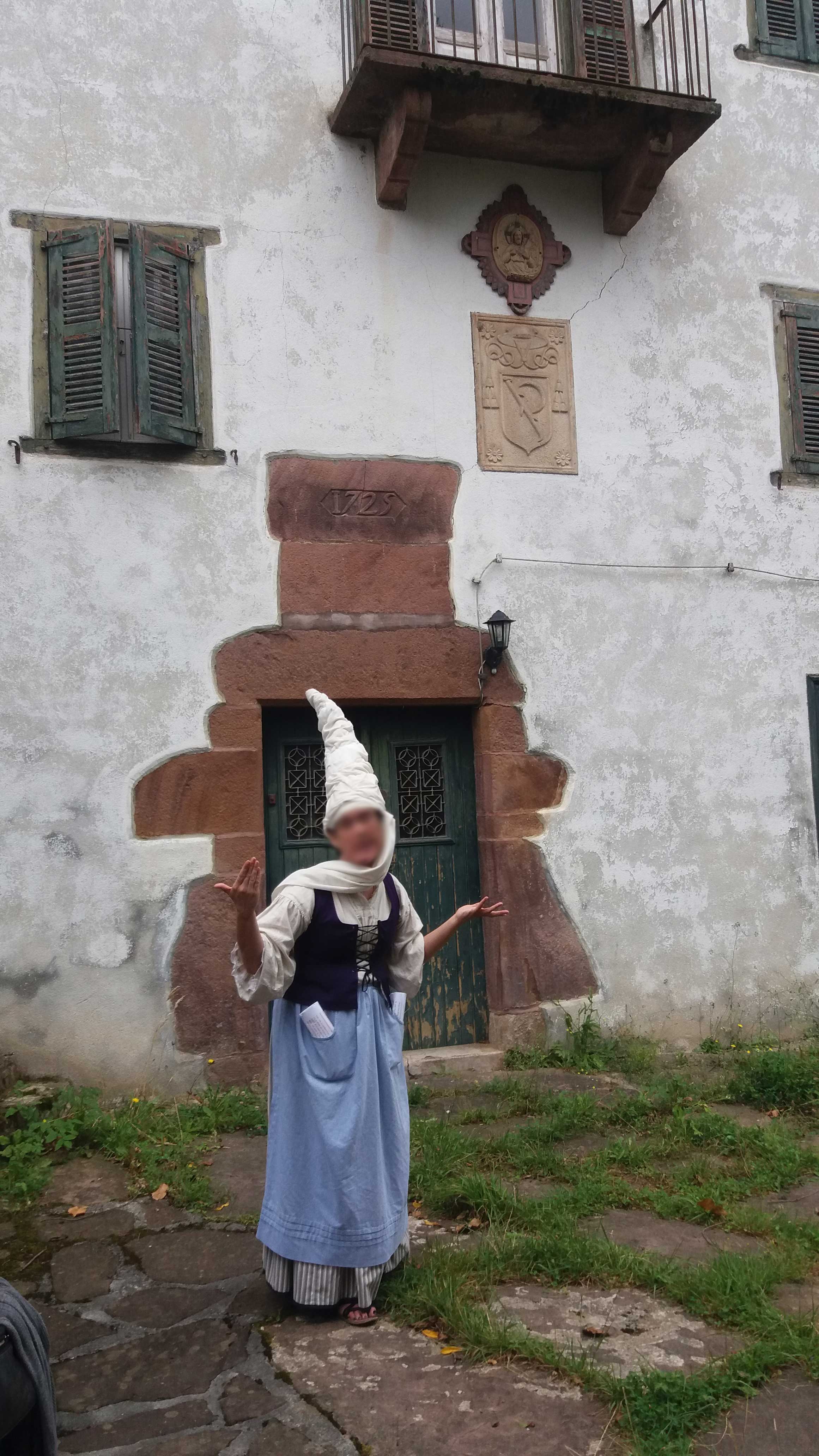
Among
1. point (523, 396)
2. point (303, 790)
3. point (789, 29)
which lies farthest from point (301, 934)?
point (789, 29)

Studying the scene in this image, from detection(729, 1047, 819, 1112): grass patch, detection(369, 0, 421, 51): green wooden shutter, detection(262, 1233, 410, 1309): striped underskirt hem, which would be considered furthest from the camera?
detection(369, 0, 421, 51): green wooden shutter

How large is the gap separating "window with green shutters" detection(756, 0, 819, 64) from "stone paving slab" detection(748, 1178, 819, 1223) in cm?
692

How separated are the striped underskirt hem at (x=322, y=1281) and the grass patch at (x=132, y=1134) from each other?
108 centimetres

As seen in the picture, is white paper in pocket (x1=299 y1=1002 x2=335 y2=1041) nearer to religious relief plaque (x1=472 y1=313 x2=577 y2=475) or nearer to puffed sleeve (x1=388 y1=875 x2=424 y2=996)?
puffed sleeve (x1=388 y1=875 x2=424 y2=996)

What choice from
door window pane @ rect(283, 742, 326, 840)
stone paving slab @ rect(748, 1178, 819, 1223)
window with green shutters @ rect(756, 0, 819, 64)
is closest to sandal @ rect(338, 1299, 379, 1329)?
stone paving slab @ rect(748, 1178, 819, 1223)

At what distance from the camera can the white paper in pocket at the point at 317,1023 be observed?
10.7 feet

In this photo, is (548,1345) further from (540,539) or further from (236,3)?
(236,3)

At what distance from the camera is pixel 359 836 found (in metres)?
3.36

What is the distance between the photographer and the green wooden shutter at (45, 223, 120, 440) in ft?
19.5

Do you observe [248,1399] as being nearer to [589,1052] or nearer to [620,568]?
[589,1052]

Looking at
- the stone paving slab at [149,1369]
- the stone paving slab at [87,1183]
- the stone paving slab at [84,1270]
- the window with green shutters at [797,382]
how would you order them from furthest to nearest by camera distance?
1. the window with green shutters at [797,382]
2. the stone paving slab at [87,1183]
3. the stone paving slab at [84,1270]
4. the stone paving slab at [149,1369]

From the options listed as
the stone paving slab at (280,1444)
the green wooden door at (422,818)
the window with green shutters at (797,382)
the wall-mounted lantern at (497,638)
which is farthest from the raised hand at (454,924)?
the window with green shutters at (797,382)

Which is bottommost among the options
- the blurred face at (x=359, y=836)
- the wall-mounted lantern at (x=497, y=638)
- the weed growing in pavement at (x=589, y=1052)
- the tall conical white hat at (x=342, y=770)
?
the weed growing in pavement at (x=589, y=1052)

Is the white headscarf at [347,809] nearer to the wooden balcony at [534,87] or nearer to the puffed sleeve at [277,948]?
the puffed sleeve at [277,948]
